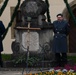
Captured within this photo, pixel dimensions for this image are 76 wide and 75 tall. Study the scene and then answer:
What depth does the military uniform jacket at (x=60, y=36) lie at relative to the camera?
14680mm

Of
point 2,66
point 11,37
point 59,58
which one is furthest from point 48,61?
point 11,37

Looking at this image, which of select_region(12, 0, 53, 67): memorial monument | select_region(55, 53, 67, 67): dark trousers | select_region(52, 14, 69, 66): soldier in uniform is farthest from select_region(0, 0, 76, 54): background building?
select_region(52, 14, 69, 66): soldier in uniform

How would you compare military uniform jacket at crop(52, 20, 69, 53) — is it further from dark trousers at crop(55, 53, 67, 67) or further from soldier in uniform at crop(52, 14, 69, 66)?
dark trousers at crop(55, 53, 67, 67)

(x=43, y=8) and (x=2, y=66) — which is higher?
(x=43, y=8)

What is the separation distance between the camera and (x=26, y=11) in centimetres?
1531

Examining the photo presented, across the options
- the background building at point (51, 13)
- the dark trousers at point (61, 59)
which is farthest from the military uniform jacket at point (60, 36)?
the background building at point (51, 13)

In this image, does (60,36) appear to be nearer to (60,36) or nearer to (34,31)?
(60,36)

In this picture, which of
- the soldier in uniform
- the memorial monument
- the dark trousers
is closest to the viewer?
the soldier in uniform

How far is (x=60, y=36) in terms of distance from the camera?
14.7 m

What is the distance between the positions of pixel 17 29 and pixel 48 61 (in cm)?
135

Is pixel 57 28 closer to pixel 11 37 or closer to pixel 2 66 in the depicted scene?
pixel 2 66

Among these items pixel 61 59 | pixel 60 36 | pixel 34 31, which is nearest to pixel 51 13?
pixel 34 31

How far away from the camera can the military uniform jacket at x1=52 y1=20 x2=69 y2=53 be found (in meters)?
14.7

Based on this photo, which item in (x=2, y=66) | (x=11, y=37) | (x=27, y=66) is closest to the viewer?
(x=27, y=66)
